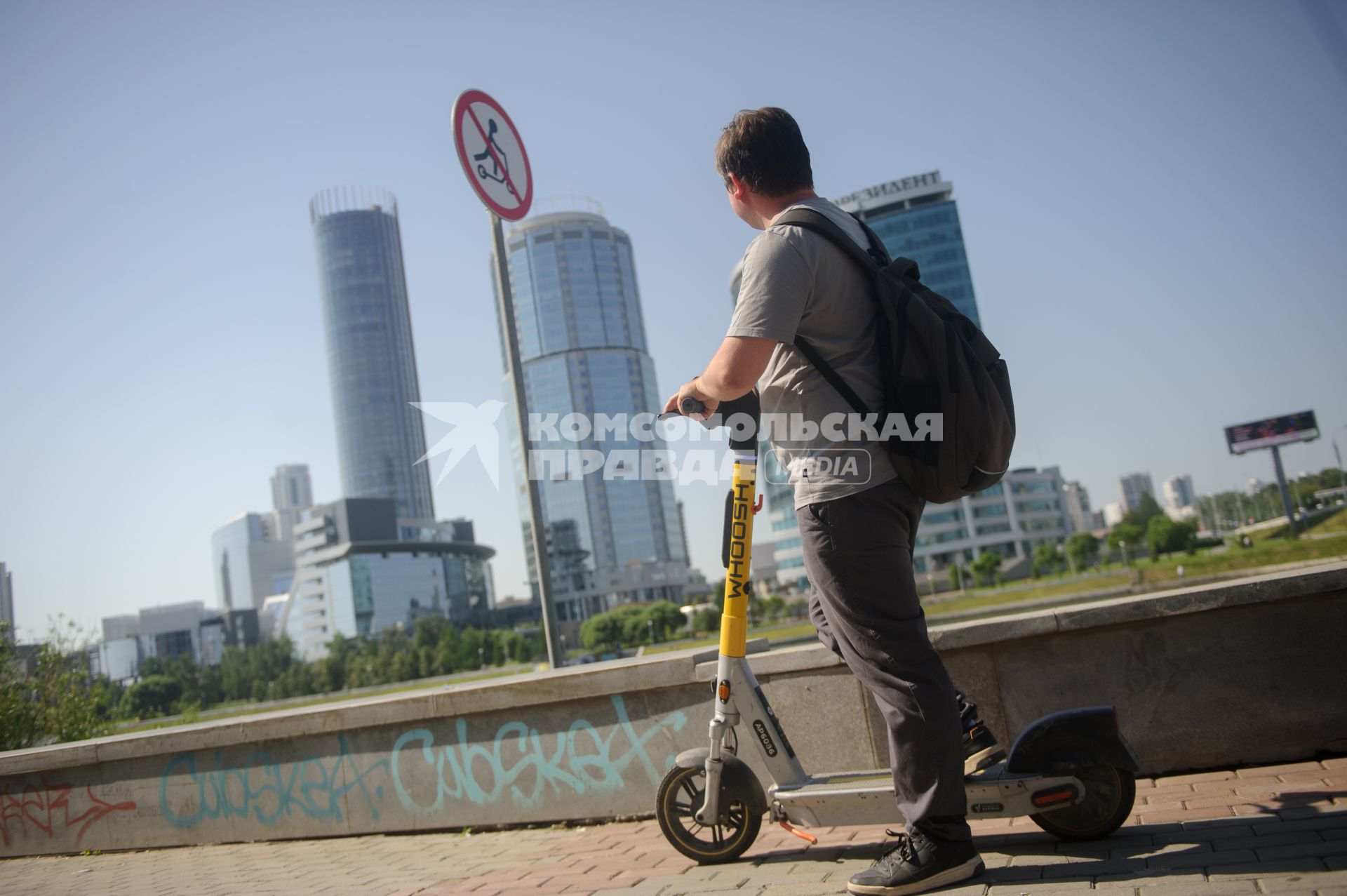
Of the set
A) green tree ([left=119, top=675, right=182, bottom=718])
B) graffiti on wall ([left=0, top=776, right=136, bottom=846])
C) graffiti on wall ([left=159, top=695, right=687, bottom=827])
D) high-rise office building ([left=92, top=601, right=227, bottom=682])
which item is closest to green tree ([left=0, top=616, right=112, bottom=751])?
graffiti on wall ([left=0, top=776, right=136, bottom=846])

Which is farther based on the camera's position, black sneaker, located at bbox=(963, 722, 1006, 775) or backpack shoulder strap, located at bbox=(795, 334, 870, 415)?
black sneaker, located at bbox=(963, 722, 1006, 775)

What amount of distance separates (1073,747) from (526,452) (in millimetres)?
4104

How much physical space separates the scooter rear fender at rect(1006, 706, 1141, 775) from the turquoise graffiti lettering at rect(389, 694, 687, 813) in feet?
5.98

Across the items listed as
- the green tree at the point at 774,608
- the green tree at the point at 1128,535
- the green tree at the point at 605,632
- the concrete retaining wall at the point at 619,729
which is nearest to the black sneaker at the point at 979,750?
the concrete retaining wall at the point at 619,729

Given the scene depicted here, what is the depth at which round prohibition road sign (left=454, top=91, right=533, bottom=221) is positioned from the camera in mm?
5707

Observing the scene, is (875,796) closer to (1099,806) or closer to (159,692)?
(1099,806)

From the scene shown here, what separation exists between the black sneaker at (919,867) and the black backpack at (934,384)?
935 mm

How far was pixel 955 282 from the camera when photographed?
123438 millimetres

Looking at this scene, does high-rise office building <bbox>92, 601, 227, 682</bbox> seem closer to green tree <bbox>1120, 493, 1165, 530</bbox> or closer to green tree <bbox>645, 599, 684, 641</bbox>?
green tree <bbox>645, 599, 684, 641</bbox>

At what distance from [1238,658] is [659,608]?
3774 inches

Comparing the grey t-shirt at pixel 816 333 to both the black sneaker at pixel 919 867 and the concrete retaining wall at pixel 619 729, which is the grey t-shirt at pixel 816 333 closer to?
the black sneaker at pixel 919 867

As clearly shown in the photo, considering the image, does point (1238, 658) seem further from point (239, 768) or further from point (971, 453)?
point (239, 768)

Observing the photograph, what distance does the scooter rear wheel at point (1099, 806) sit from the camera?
8.43 ft

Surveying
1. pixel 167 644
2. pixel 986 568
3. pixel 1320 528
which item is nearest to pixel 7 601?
pixel 1320 528
